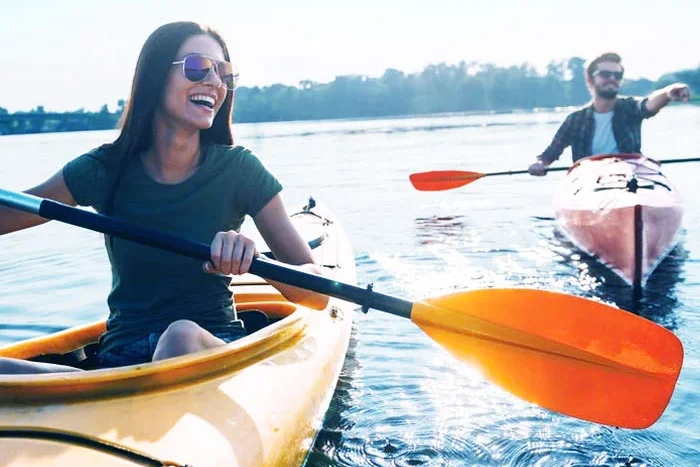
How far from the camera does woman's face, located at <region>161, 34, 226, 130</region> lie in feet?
8.55

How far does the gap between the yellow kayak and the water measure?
685mm

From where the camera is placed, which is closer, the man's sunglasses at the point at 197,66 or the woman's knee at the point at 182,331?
the woman's knee at the point at 182,331

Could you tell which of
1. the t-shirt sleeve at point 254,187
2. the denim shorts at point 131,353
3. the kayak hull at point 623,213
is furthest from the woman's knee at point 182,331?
the kayak hull at point 623,213

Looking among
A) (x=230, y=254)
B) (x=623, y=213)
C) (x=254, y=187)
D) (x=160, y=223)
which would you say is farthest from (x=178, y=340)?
(x=623, y=213)

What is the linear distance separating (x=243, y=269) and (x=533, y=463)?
63.4 inches

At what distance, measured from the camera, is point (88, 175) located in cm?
268

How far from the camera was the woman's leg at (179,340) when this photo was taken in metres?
2.41

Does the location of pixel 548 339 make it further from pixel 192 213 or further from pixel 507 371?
pixel 192 213

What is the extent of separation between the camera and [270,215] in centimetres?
274

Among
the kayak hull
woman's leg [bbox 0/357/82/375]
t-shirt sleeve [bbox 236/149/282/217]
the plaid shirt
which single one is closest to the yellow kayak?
woman's leg [bbox 0/357/82/375]

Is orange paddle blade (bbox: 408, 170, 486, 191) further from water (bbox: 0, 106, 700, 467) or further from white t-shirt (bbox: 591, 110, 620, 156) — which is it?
white t-shirt (bbox: 591, 110, 620, 156)

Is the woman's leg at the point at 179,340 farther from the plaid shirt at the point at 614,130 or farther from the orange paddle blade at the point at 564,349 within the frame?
the plaid shirt at the point at 614,130

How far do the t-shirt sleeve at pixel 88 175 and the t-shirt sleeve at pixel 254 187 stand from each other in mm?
503

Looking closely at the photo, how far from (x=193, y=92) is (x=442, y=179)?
239 inches
